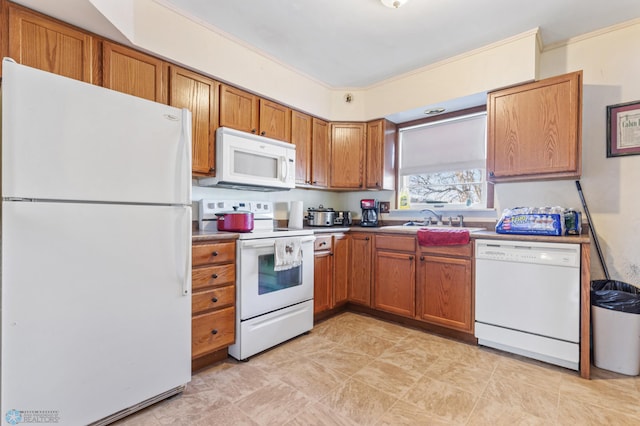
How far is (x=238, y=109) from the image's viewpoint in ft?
8.51

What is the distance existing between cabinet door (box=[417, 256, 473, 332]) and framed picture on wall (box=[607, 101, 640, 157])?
1.44 m

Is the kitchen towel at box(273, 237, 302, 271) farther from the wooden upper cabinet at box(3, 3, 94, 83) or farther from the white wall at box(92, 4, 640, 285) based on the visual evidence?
the wooden upper cabinet at box(3, 3, 94, 83)

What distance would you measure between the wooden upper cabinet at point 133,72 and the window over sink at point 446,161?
103 inches

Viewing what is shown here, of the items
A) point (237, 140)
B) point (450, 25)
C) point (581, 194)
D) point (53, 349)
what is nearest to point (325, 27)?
point (450, 25)

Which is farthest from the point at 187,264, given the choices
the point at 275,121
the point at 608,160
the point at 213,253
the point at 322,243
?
the point at 608,160

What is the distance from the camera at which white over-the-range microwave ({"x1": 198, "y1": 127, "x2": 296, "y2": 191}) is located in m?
2.39

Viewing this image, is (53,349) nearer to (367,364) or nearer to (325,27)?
(367,364)

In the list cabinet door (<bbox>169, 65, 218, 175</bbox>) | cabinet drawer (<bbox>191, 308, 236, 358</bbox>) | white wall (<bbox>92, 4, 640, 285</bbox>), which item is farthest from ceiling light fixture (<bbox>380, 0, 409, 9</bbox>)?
cabinet drawer (<bbox>191, 308, 236, 358</bbox>)

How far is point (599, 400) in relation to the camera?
170cm

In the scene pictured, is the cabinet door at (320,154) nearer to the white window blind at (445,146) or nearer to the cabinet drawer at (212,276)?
the white window blind at (445,146)

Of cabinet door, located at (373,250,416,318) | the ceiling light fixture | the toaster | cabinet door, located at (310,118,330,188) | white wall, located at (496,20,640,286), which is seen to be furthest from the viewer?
the toaster

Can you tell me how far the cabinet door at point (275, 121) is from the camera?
9.15 ft

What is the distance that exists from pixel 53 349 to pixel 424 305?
2.54 m

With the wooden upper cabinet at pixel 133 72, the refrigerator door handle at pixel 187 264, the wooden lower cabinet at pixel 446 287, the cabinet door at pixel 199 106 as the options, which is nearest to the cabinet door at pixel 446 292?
the wooden lower cabinet at pixel 446 287
